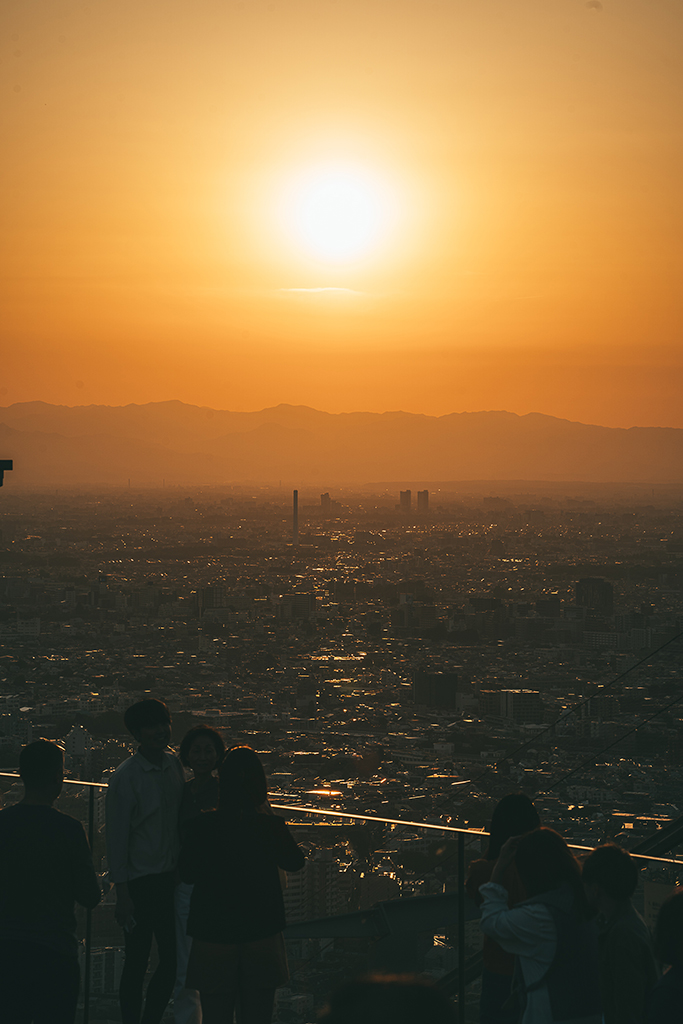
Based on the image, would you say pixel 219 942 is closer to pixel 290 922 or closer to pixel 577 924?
pixel 290 922

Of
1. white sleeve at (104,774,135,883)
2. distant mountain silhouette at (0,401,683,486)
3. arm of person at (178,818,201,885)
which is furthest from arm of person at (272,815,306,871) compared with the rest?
distant mountain silhouette at (0,401,683,486)

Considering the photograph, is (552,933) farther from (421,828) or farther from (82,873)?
(82,873)

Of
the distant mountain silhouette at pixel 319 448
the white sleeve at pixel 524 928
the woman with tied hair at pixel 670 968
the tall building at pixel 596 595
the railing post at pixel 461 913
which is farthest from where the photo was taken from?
the distant mountain silhouette at pixel 319 448

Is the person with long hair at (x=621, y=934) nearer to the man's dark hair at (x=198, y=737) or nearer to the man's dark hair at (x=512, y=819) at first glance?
the man's dark hair at (x=512, y=819)

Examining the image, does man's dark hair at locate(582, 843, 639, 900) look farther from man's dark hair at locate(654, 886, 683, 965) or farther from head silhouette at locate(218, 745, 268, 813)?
head silhouette at locate(218, 745, 268, 813)

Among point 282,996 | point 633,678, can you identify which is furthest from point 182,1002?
point 633,678

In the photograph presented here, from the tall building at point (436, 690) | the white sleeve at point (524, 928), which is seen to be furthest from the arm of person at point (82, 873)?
the tall building at point (436, 690)
